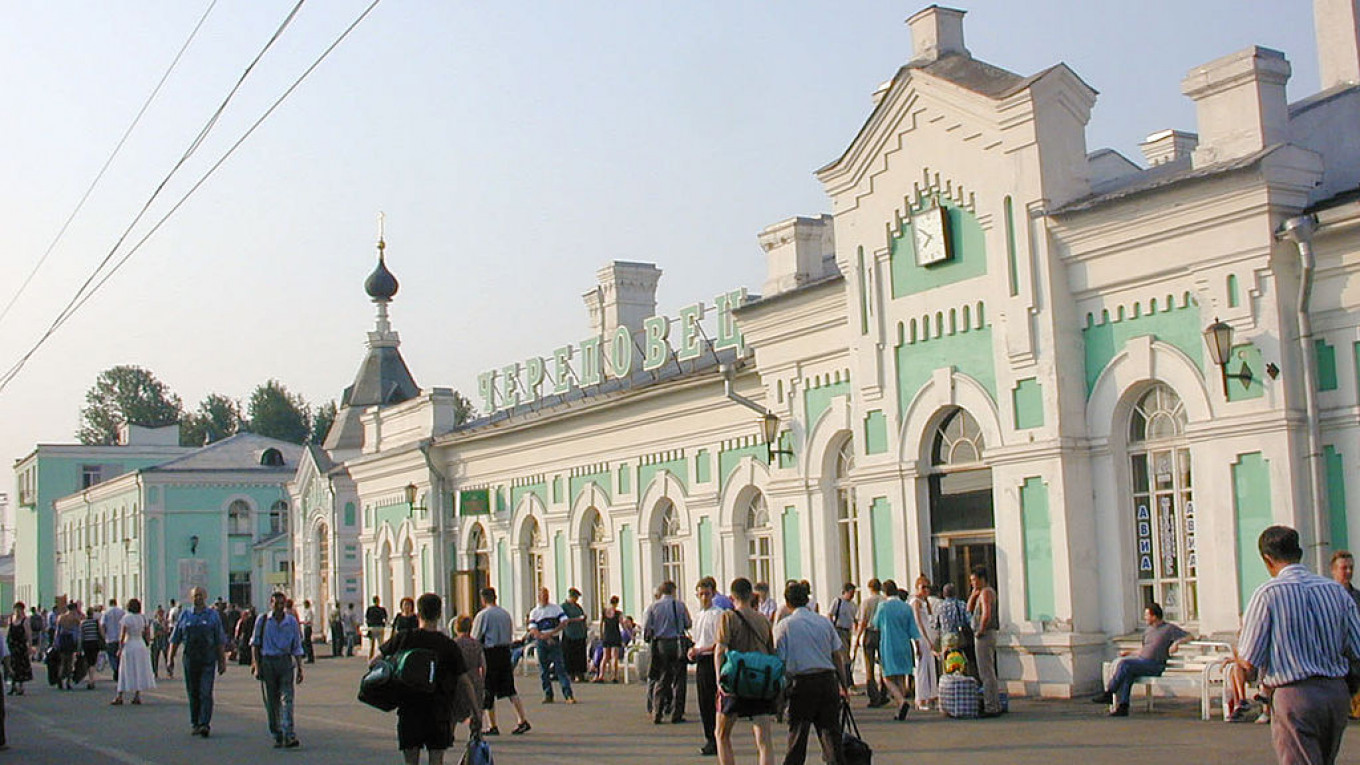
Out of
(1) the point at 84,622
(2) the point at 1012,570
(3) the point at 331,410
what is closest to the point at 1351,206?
(2) the point at 1012,570

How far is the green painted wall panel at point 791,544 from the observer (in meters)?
22.0

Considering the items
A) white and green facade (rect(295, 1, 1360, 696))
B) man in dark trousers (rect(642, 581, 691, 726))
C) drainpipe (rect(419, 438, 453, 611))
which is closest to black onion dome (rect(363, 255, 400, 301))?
drainpipe (rect(419, 438, 453, 611))

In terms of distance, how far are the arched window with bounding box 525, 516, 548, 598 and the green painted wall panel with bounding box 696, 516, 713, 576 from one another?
5.64 metres

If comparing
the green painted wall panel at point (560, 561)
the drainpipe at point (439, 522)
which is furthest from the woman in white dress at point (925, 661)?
the drainpipe at point (439, 522)

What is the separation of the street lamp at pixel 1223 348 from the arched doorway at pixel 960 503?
145 inches

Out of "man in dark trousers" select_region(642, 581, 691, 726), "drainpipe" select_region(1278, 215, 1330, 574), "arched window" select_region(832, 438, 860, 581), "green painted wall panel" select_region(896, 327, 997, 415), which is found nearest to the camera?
"drainpipe" select_region(1278, 215, 1330, 574)

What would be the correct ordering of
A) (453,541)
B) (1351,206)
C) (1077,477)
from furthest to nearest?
(453,541) < (1077,477) < (1351,206)

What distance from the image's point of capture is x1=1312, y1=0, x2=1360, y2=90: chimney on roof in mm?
19312

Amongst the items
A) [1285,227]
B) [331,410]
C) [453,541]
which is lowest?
[453,541]

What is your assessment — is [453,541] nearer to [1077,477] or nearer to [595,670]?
[595,670]

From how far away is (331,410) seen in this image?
104062mm

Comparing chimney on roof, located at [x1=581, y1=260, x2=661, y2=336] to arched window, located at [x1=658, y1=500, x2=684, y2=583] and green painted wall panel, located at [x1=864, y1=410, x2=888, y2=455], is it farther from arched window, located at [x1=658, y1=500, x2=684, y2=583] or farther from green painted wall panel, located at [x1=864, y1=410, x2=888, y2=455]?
green painted wall panel, located at [x1=864, y1=410, x2=888, y2=455]

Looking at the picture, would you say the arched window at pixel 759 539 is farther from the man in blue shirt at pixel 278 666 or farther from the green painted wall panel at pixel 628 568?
the man in blue shirt at pixel 278 666

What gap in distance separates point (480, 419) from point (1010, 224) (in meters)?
18.5
